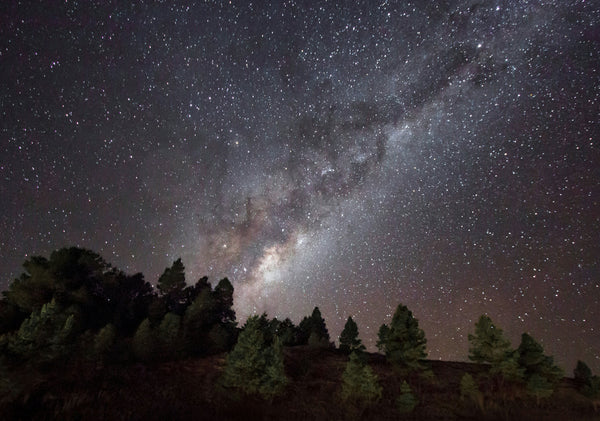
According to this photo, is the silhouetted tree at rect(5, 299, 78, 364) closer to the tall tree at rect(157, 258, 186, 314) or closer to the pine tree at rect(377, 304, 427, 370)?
the tall tree at rect(157, 258, 186, 314)

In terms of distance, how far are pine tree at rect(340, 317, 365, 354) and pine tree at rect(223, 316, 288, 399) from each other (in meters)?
18.5

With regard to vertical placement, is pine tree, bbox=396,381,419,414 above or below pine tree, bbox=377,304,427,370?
below

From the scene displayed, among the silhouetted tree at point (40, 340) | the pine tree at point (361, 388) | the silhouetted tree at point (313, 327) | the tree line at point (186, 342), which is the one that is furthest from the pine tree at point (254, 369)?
the silhouetted tree at point (313, 327)

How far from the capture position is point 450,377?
32.5 meters

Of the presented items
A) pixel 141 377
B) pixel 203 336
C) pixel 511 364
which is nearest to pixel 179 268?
pixel 203 336

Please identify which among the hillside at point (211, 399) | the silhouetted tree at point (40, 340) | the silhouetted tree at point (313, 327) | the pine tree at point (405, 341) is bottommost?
the hillside at point (211, 399)

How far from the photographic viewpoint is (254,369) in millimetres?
26031

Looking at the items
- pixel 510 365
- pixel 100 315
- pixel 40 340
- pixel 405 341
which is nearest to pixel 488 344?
pixel 510 365

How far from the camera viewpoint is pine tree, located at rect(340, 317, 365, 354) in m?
43.1

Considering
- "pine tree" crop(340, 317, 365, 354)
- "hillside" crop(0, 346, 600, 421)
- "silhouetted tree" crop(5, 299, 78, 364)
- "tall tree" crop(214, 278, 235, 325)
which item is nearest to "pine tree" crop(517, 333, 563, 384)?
"hillside" crop(0, 346, 600, 421)

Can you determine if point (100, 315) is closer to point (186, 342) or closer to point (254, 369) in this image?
point (186, 342)

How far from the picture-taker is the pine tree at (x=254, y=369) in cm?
2533

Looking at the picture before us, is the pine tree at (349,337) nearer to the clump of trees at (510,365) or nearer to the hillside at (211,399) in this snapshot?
the hillside at (211,399)

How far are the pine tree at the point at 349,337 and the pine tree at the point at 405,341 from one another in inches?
371
